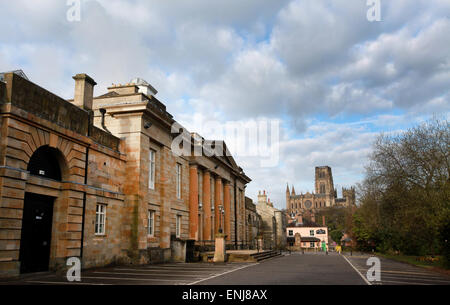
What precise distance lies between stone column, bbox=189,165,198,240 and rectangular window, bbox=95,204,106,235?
1093 centimetres

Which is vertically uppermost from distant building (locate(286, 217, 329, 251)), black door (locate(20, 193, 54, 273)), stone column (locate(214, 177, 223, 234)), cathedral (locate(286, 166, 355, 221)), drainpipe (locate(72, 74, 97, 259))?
cathedral (locate(286, 166, 355, 221))

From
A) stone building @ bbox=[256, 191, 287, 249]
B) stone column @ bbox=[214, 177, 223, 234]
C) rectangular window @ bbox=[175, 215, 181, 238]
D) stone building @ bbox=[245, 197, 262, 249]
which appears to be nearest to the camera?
rectangular window @ bbox=[175, 215, 181, 238]

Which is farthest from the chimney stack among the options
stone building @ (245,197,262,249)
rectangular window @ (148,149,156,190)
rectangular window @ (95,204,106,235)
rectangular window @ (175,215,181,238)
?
stone building @ (245,197,262,249)

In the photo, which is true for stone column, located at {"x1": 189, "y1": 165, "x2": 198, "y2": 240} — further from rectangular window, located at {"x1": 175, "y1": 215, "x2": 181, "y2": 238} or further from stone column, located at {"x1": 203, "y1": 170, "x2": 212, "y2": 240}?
stone column, located at {"x1": 203, "y1": 170, "x2": 212, "y2": 240}

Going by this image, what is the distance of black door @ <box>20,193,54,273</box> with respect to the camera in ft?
44.1

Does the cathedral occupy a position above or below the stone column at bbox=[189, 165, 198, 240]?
above

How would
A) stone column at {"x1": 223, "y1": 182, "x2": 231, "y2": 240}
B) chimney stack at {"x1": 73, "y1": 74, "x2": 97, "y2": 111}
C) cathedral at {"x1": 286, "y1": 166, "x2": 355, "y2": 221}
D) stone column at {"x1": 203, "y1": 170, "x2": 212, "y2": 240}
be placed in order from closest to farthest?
chimney stack at {"x1": 73, "y1": 74, "x2": 97, "y2": 111}
stone column at {"x1": 203, "y1": 170, "x2": 212, "y2": 240}
stone column at {"x1": 223, "y1": 182, "x2": 231, "y2": 240}
cathedral at {"x1": 286, "y1": 166, "x2": 355, "y2": 221}

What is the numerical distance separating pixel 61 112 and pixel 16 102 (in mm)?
2484

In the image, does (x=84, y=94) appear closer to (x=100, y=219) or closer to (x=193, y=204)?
(x=100, y=219)

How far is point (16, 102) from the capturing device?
12.9m

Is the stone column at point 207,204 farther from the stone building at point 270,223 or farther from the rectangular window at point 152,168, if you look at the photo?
the stone building at point 270,223

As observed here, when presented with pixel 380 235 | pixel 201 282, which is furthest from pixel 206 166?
pixel 380 235

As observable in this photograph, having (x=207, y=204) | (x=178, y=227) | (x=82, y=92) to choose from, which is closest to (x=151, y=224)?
(x=178, y=227)
